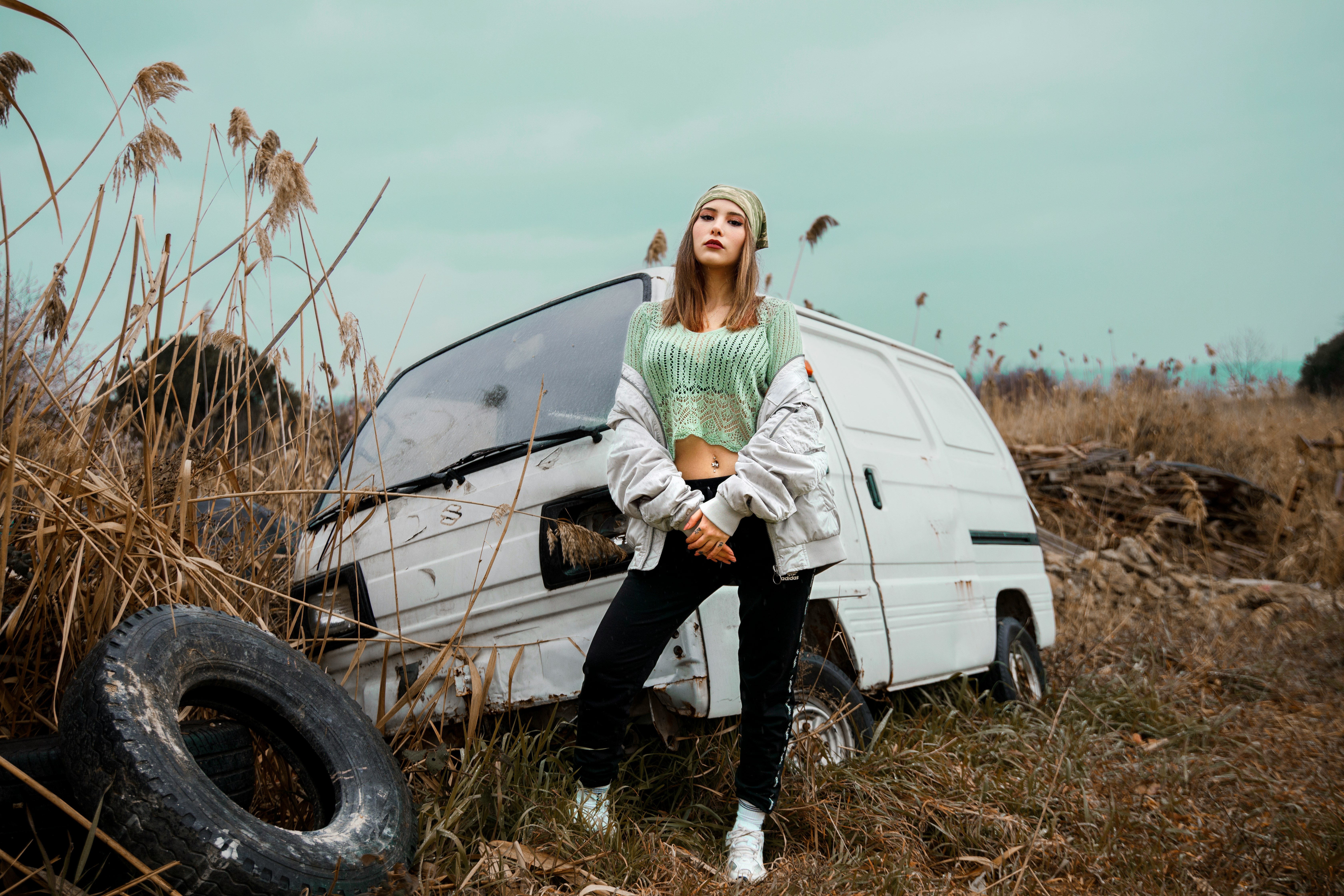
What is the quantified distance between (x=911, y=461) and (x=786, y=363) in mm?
1599

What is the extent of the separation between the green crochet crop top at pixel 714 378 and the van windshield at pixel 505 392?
261 mm

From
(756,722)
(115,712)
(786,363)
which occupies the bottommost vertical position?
(756,722)

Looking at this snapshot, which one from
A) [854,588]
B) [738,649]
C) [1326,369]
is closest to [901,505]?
[854,588]

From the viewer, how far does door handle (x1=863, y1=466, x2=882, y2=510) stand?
11.0 feet

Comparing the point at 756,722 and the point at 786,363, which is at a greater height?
the point at 786,363

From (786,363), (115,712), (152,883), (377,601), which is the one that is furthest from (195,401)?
(786,363)

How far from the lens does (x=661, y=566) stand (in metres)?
2.29

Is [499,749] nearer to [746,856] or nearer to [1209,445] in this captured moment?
[746,856]

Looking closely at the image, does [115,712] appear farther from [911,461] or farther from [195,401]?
[911,461]

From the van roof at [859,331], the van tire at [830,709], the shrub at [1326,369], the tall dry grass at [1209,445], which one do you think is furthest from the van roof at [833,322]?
the shrub at [1326,369]

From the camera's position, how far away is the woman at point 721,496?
7.23ft

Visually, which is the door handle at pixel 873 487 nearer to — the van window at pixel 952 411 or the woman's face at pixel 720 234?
the van window at pixel 952 411

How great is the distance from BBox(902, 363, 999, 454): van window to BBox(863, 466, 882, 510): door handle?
1.01 m

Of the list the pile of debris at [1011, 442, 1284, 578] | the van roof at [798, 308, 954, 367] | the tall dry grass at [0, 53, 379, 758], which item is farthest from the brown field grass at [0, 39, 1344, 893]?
the pile of debris at [1011, 442, 1284, 578]
